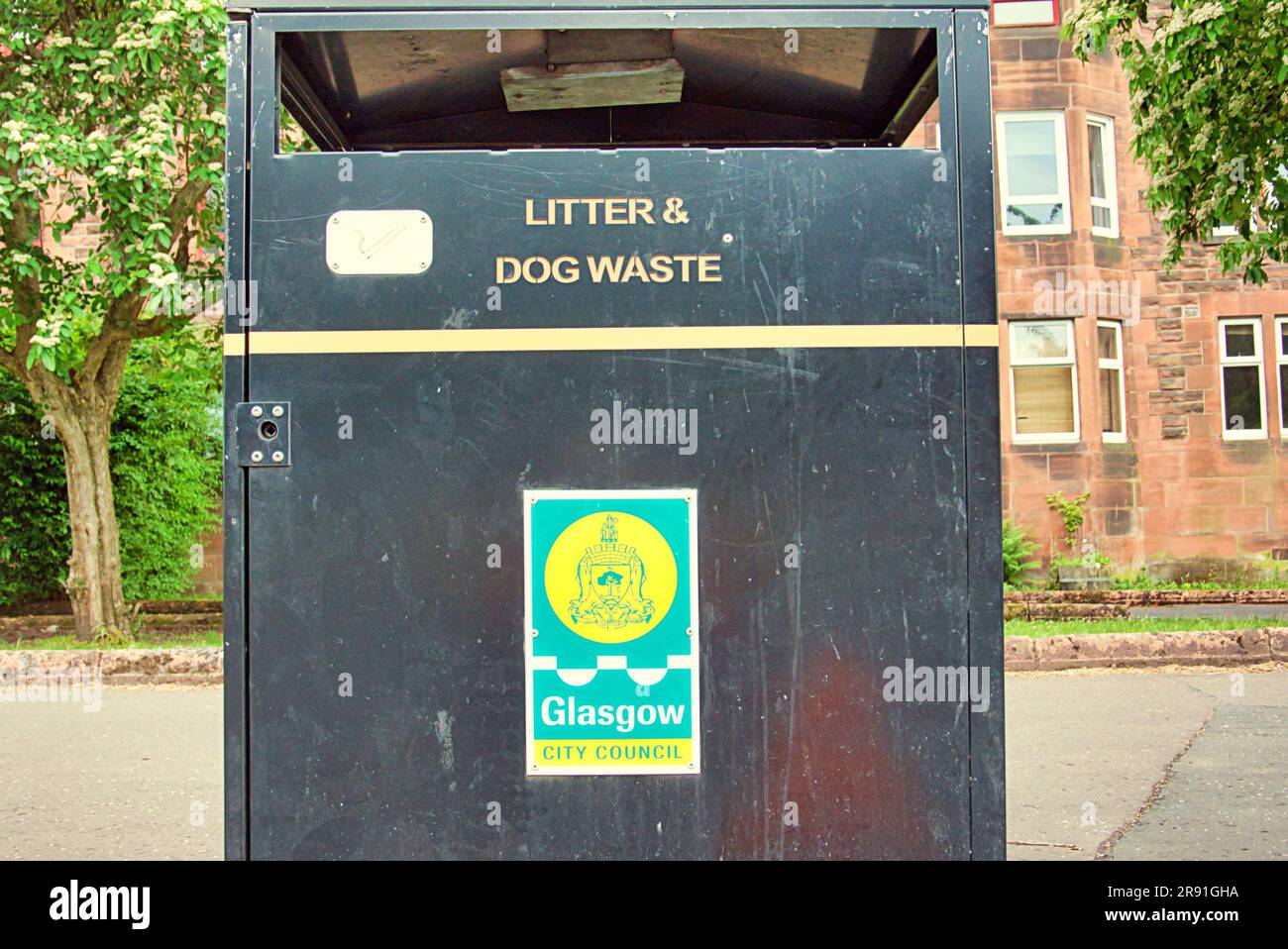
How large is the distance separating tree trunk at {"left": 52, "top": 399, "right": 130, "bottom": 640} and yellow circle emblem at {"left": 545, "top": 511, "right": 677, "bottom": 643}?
10.9 m

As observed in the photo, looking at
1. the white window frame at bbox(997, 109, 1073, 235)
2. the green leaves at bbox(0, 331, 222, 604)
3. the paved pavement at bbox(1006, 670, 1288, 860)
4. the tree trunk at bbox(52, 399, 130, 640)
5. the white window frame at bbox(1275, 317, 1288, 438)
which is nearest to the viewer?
the paved pavement at bbox(1006, 670, 1288, 860)

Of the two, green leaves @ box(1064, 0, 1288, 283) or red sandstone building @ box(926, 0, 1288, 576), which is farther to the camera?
red sandstone building @ box(926, 0, 1288, 576)

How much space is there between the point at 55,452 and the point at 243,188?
505 inches

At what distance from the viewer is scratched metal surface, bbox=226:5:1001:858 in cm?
227

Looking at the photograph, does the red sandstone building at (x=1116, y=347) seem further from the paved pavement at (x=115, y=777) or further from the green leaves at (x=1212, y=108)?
the paved pavement at (x=115, y=777)

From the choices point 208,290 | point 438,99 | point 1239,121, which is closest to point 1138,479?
point 1239,121

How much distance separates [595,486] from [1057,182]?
17.2 m

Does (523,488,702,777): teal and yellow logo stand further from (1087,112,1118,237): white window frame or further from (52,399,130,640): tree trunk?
(1087,112,1118,237): white window frame

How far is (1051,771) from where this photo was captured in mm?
6879

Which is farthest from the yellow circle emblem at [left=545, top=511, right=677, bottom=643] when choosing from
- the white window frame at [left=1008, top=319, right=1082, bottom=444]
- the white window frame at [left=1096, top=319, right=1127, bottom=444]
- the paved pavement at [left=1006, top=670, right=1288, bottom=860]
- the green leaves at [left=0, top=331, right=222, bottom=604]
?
the white window frame at [left=1096, top=319, right=1127, bottom=444]

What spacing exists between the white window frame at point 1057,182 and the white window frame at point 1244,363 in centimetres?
305

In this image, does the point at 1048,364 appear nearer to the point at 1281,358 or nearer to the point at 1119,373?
the point at 1119,373

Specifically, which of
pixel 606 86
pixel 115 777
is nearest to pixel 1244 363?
pixel 115 777

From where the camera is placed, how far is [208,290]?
11102 mm
